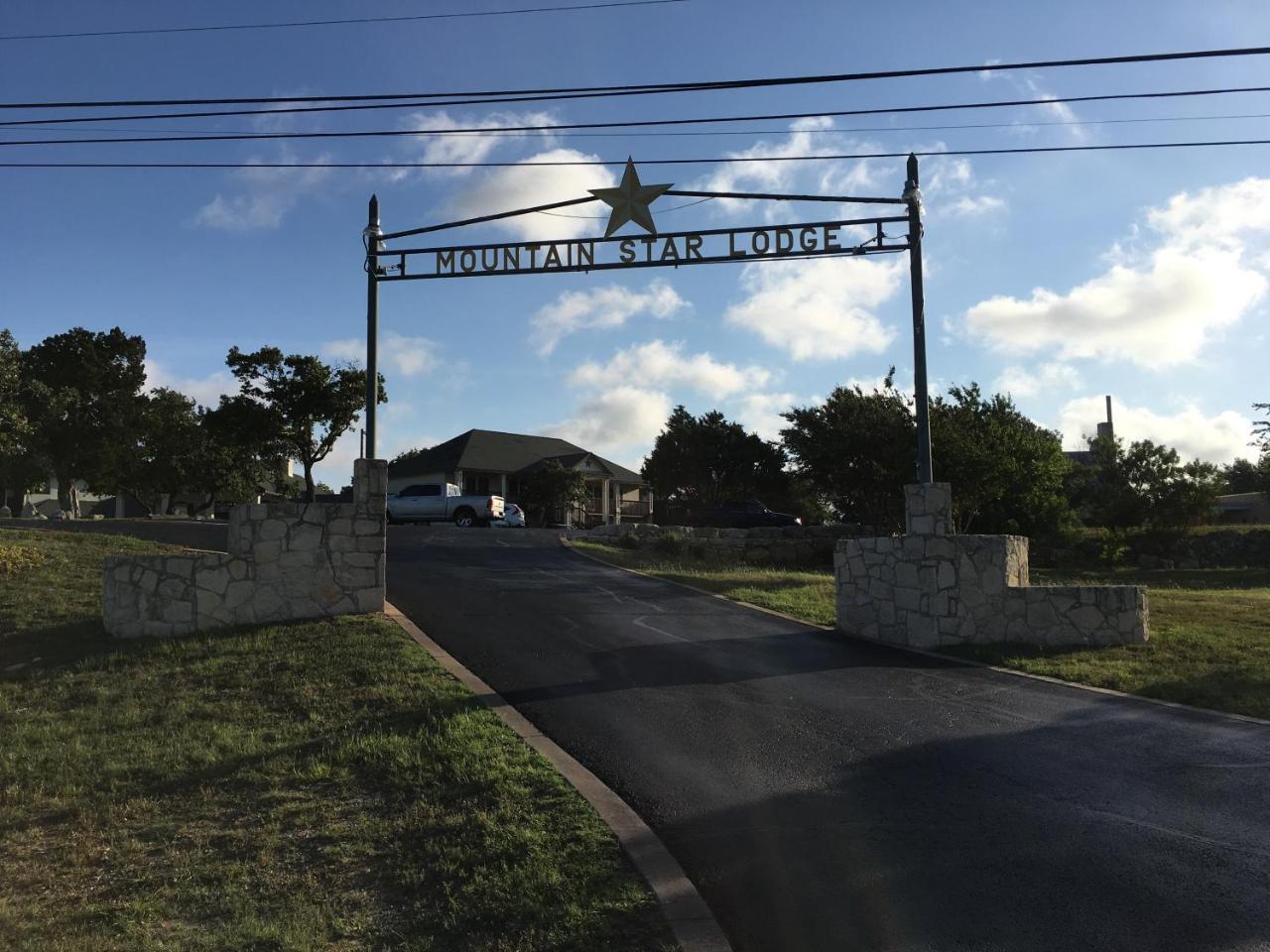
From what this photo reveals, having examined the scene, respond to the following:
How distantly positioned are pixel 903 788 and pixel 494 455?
138 ft

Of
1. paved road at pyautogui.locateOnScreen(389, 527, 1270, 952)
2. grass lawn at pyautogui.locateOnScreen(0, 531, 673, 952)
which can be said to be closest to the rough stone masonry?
paved road at pyautogui.locateOnScreen(389, 527, 1270, 952)

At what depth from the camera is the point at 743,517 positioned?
35.7 meters

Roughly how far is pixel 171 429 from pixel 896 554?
4426 centimetres

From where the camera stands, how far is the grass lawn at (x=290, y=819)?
4.38 m

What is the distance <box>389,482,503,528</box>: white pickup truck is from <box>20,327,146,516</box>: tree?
17.5 meters

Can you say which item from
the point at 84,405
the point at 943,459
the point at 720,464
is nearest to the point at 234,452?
the point at 84,405

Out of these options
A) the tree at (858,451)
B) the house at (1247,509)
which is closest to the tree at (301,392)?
the tree at (858,451)

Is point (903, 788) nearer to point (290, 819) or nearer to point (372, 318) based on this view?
point (290, 819)

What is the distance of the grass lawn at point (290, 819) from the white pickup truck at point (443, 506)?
72.7ft

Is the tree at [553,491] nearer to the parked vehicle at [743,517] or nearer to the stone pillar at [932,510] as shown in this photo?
the parked vehicle at [743,517]

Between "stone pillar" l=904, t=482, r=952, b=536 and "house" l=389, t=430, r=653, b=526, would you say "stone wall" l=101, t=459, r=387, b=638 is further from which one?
"house" l=389, t=430, r=653, b=526

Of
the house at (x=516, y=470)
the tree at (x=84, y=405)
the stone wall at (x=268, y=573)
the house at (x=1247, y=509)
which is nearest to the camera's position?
the stone wall at (x=268, y=573)

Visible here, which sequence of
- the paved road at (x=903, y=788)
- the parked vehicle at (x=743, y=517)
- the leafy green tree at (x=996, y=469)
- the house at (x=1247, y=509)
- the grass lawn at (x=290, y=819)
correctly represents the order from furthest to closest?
the house at (x=1247, y=509), the parked vehicle at (x=743, y=517), the leafy green tree at (x=996, y=469), the paved road at (x=903, y=788), the grass lawn at (x=290, y=819)

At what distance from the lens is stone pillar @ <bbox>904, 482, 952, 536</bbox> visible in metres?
12.3
